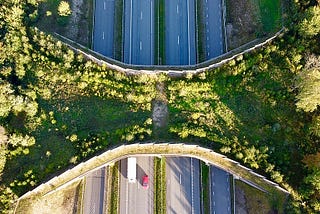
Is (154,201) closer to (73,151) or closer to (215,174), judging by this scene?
(215,174)

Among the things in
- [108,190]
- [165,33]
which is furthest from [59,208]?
[165,33]

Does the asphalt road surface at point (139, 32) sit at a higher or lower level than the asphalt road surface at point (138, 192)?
higher

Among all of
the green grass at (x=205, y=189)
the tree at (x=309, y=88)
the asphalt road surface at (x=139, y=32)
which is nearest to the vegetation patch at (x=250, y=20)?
the tree at (x=309, y=88)

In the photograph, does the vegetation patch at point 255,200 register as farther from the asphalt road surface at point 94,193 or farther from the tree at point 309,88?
the asphalt road surface at point 94,193

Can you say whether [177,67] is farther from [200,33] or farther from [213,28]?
[213,28]

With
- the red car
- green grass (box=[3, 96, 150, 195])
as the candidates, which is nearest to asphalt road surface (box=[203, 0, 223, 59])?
green grass (box=[3, 96, 150, 195])

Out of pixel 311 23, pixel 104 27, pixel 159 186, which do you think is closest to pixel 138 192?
pixel 159 186
